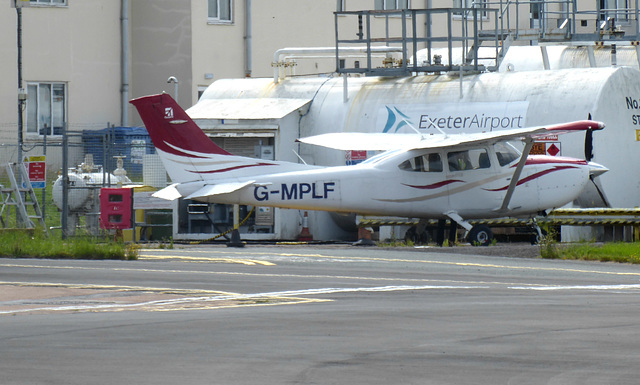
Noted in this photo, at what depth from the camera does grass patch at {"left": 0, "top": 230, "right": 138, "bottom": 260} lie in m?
20.0

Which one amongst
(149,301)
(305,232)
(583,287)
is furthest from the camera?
(305,232)

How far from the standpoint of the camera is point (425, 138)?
25.2 m

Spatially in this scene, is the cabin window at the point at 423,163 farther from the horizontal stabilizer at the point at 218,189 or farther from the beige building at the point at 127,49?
the beige building at the point at 127,49

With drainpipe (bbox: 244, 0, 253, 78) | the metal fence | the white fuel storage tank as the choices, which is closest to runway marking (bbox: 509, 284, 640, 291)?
the white fuel storage tank

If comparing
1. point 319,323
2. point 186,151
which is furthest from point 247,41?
point 319,323

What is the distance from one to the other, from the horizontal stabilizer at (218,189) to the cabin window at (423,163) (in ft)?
10.2

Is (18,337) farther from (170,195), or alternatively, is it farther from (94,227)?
(94,227)

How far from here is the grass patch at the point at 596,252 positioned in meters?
19.6

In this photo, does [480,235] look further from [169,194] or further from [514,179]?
[169,194]

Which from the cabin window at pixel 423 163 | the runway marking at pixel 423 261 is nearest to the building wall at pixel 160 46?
the cabin window at pixel 423 163

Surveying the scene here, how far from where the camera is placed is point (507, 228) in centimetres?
2669

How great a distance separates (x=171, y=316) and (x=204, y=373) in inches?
135

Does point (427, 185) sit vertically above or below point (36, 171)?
below

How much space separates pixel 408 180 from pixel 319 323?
13.4 m
